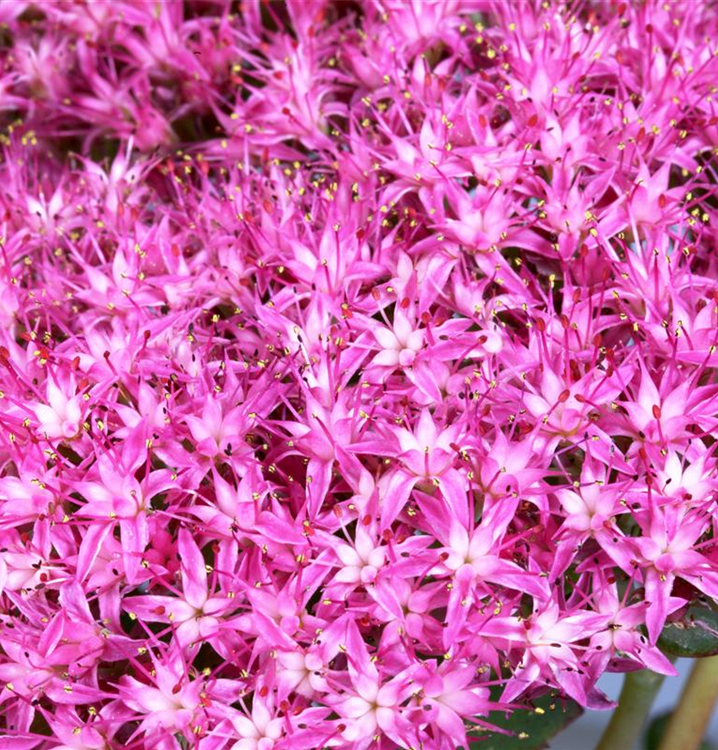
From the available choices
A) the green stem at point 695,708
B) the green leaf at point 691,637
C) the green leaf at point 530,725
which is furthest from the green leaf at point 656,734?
the green leaf at point 691,637

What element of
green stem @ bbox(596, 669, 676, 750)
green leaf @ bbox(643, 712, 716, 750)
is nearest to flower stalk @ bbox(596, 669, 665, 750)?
green stem @ bbox(596, 669, 676, 750)

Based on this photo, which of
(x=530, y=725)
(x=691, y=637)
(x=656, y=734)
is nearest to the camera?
(x=691, y=637)

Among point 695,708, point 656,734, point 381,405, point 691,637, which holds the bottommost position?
point 656,734

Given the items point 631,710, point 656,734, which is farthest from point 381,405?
point 656,734

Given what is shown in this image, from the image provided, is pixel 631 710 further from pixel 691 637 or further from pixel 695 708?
pixel 691 637

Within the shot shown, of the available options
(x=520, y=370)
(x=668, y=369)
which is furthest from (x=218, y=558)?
(x=668, y=369)

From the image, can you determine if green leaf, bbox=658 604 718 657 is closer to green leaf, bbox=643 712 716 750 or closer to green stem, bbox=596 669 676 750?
green stem, bbox=596 669 676 750
